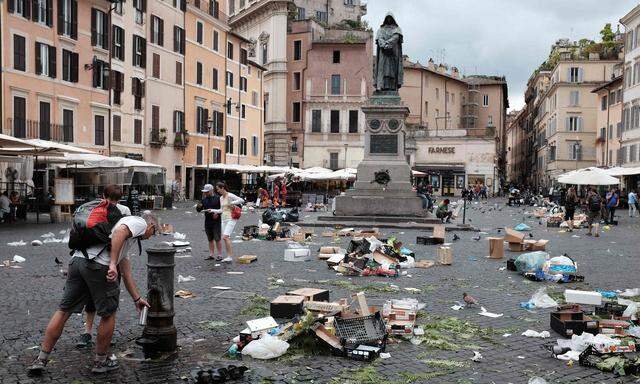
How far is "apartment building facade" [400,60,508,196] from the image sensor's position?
63969mm

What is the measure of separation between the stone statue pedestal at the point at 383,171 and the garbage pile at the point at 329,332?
14.6 meters

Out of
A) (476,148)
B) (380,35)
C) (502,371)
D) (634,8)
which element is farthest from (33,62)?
(476,148)

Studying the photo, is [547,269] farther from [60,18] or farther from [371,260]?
[60,18]

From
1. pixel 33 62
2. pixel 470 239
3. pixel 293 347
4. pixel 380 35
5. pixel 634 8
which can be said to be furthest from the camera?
pixel 634 8

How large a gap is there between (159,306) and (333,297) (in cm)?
358

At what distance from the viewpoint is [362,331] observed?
21.9ft

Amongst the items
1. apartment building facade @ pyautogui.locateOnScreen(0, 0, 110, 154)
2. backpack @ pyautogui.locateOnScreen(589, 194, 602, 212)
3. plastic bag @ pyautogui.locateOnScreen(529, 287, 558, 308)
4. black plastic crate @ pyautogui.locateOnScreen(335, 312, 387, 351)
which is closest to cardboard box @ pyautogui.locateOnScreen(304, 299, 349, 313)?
black plastic crate @ pyautogui.locateOnScreen(335, 312, 387, 351)

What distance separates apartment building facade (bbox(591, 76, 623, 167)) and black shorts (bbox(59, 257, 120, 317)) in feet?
169

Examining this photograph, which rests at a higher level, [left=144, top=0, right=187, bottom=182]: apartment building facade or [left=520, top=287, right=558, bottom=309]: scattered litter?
[left=144, top=0, right=187, bottom=182]: apartment building facade

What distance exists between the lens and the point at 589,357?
625cm

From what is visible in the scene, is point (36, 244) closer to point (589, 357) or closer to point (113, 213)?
point (113, 213)

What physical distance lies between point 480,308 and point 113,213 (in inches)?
200

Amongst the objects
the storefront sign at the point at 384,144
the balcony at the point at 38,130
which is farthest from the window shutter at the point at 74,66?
the storefront sign at the point at 384,144

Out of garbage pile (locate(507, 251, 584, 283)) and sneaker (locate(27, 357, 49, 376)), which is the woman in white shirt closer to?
garbage pile (locate(507, 251, 584, 283))
